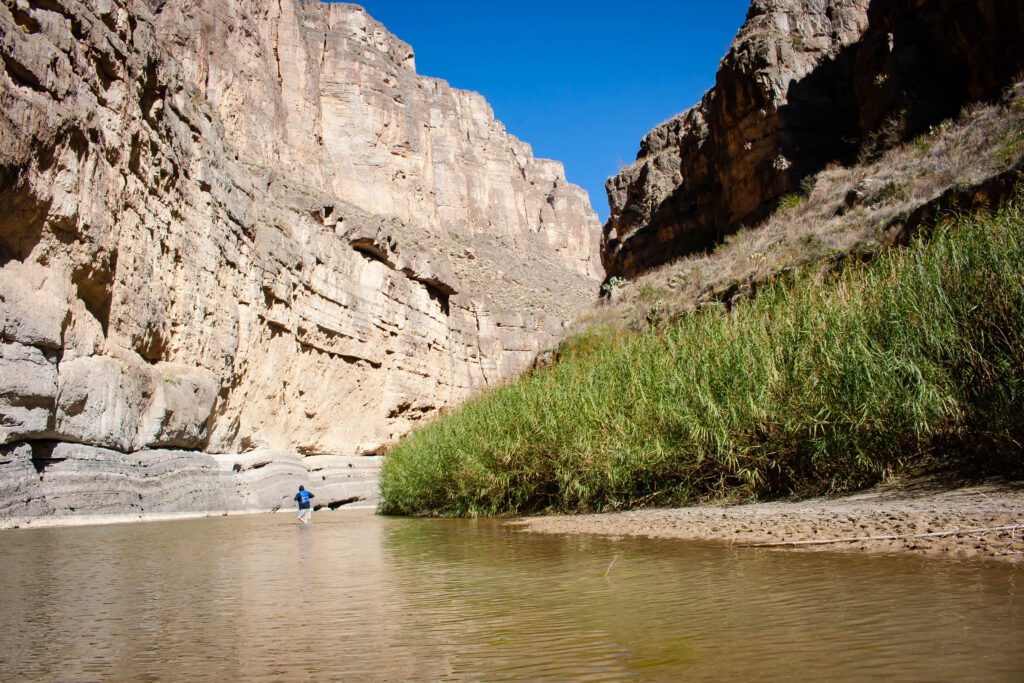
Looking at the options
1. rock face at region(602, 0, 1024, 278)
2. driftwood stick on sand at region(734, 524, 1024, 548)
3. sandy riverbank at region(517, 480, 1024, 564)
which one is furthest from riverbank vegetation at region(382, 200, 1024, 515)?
rock face at region(602, 0, 1024, 278)

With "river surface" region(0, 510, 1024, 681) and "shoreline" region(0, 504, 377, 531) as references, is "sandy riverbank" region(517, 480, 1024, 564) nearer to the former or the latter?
"river surface" region(0, 510, 1024, 681)

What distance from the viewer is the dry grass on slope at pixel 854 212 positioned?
1079cm

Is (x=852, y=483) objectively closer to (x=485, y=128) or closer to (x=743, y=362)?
(x=743, y=362)

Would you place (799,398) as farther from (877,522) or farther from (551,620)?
(551,620)

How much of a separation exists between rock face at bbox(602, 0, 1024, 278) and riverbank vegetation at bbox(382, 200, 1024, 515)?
37.1 ft

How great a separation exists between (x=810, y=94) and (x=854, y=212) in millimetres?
12117

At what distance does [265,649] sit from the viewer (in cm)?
264

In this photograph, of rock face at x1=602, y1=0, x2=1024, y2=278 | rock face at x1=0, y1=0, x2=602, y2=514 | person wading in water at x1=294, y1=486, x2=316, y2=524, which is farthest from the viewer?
rock face at x1=602, y1=0, x2=1024, y2=278

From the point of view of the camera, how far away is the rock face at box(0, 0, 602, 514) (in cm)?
1438

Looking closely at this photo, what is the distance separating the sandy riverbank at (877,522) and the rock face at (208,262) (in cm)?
936

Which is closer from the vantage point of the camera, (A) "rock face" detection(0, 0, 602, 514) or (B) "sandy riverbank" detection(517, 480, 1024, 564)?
(B) "sandy riverbank" detection(517, 480, 1024, 564)

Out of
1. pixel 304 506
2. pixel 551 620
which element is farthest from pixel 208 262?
pixel 551 620

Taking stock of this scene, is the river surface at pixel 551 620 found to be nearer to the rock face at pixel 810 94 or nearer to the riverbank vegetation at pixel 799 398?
the riverbank vegetation at pixel 799 398

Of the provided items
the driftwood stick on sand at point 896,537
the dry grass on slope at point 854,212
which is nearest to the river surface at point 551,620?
the driftwood stick on sand at point 896,537
